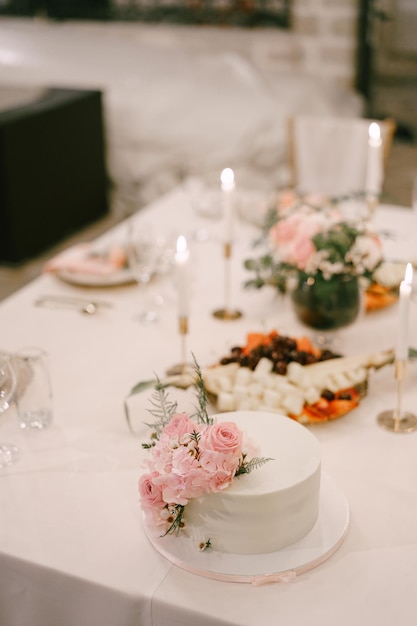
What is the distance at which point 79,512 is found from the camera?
113 cm

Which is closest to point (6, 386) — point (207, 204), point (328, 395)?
point (328, 395)

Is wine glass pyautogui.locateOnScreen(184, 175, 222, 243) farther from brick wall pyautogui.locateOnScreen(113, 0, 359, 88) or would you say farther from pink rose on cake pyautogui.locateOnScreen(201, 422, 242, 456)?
brick wall pyautogui.locateOnScreen(113, 0, 359, 88)

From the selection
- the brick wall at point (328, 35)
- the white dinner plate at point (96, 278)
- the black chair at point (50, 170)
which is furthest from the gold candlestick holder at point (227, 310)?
the brick wall at point (328, 35)

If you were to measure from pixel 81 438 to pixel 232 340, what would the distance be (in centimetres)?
45

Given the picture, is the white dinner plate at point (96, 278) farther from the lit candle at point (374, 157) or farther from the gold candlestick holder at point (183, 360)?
the lit candle at point (374, 157)

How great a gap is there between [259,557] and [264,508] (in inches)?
2.9

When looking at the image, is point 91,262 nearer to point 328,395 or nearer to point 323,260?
point 323,260

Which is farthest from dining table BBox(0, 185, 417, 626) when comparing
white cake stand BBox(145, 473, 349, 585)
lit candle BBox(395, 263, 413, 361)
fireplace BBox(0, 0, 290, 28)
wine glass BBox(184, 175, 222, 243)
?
fireplace BBox(0, 0, 290, 28)

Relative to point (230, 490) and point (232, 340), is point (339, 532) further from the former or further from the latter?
point (232, 340)

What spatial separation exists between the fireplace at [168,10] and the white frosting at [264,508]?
421 centimetres

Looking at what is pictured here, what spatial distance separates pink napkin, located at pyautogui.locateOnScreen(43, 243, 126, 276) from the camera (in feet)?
6.26

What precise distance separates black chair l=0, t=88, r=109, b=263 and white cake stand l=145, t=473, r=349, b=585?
2.81 metres

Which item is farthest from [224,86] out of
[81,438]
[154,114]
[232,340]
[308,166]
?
[81,438]

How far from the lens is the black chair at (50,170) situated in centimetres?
361
